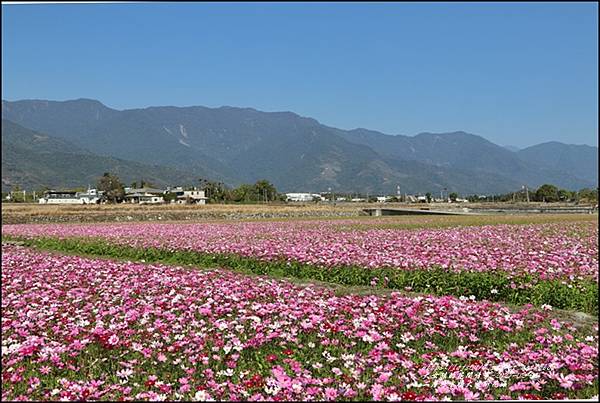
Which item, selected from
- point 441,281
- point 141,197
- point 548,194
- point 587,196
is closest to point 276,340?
point 441,281

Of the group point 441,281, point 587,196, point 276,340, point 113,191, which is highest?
point 113,191

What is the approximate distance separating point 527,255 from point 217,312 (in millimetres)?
8597

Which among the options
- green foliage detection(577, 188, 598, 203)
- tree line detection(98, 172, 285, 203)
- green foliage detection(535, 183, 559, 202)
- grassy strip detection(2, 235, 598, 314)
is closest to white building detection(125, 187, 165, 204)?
tree line detection(98, 172, 285, 203)

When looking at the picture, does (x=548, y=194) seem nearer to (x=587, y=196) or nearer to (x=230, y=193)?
(x=587, y=196)

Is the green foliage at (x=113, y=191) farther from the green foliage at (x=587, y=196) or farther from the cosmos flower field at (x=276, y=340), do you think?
the green foliage at (x=587, y=196)

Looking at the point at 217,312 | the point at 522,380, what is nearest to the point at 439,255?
the point at 217,312

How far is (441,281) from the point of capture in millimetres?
10258

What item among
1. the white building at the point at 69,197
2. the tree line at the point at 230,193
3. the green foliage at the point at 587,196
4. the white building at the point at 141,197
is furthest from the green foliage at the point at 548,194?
the white building at the point at 69,197

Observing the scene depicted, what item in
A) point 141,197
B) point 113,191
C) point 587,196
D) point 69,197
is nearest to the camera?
point 113,191

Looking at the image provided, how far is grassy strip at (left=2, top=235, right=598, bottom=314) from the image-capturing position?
29.6ft

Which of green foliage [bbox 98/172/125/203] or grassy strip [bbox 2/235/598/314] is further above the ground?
green foliage [bbox 98/172/125/203]

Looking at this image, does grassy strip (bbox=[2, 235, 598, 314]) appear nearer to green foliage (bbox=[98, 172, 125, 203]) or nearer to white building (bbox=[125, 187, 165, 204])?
green foliage (bbox=[98, 172, 125, 203])

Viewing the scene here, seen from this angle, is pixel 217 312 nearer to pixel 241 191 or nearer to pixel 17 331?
pixel 17 331

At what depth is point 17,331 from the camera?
5.55 m
